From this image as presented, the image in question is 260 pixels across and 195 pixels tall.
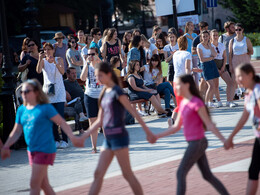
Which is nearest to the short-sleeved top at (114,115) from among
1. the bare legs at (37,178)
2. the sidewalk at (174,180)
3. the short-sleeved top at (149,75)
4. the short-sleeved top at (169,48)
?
the bare legs at (37,178)

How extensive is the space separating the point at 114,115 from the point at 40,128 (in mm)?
817

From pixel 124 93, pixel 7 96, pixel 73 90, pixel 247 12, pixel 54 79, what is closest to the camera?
pixel 124 93

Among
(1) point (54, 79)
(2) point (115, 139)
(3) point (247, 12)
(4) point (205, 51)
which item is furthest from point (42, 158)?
(3) point (247, 12)

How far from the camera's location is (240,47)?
14.0 meters

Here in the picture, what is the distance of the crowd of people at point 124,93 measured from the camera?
5.82m

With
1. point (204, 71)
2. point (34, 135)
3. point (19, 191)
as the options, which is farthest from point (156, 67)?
point (34, 135)

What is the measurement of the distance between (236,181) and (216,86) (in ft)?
22.9

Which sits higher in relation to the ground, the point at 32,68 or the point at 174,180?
the point at 32,68

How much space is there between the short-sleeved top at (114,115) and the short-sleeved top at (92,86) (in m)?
3.84

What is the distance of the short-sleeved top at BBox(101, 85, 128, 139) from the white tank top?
8.46m

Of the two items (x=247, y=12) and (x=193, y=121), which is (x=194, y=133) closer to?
(x=193, y=121)

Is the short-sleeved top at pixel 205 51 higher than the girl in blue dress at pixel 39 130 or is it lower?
higher

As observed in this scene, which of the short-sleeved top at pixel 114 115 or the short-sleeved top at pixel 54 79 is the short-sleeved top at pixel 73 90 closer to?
the short-sleeved top at pixel 54 79

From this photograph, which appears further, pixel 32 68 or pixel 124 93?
pixel 32 68
